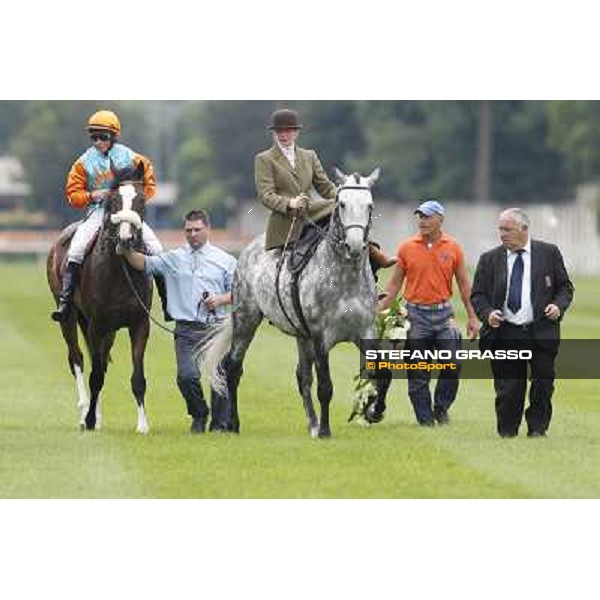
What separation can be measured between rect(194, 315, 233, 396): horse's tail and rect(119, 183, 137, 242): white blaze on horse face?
149cm

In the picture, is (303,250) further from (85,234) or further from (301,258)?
(85,234)

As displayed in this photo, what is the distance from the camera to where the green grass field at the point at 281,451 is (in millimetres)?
14062

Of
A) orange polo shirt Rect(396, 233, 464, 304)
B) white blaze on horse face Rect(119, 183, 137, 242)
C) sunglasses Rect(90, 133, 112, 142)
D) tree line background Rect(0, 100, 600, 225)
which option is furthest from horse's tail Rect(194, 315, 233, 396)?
tree line background Rect(0, 100, 600, 225)

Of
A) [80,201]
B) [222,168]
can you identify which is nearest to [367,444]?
[80,201]

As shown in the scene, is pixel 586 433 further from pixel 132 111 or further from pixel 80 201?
pixel 132 111

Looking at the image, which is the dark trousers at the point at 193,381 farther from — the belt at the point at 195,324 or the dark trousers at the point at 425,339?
the dark trousers at the point at 425,339

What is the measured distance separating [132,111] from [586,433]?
10650 centimetres

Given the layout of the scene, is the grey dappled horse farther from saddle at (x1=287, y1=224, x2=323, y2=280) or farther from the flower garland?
the flower garland

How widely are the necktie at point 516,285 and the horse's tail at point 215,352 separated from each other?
103 inches

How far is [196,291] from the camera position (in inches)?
712

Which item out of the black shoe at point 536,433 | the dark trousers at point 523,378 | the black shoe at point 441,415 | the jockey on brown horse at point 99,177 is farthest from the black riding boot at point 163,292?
the black shoe at point 536,433

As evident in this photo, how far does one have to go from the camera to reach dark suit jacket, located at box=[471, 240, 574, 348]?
17031 mm

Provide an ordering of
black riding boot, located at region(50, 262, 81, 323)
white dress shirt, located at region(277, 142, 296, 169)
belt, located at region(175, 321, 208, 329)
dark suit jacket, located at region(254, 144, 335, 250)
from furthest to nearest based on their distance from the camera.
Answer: black riding boot, located at region(50, 262, 81, 323)
belt, located at region(175, 321, 208, 329)
white dress shirt, located at region(277, 142, 296, 169)
dark suit jacket, located at region(254, 144, 335, 250)

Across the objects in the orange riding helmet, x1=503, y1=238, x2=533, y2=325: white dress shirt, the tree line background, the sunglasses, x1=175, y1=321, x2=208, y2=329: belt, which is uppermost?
the tree line background
